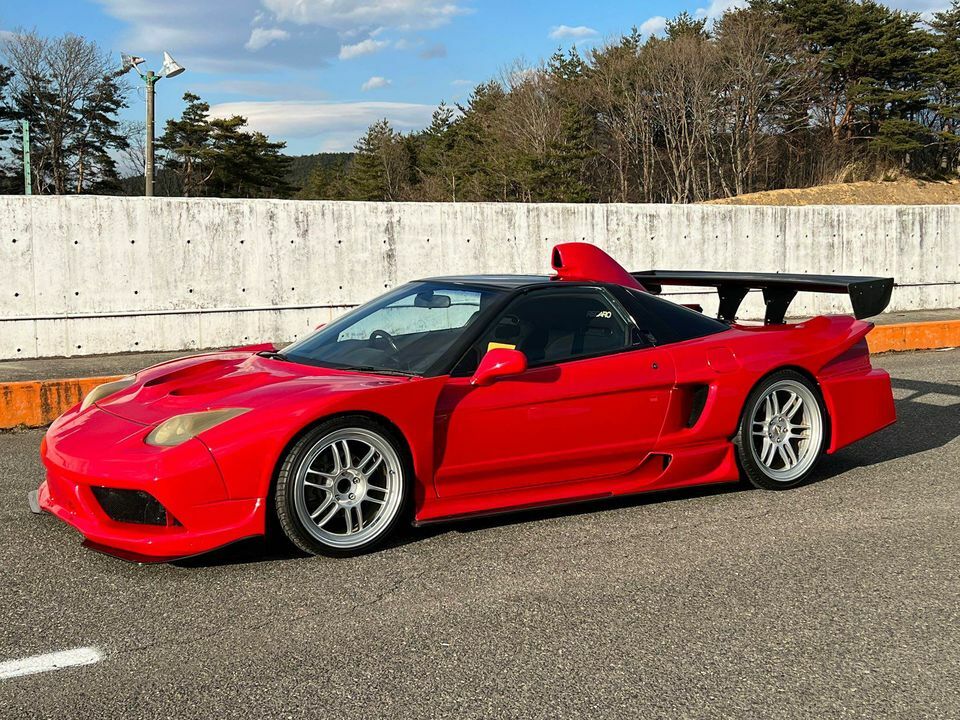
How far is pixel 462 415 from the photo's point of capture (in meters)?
4.54

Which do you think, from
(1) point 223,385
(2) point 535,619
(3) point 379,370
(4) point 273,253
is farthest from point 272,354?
(4) point 273,253

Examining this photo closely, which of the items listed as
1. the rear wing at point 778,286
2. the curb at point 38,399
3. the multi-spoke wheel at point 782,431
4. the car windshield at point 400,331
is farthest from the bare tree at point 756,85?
the car windshield at point 400,331

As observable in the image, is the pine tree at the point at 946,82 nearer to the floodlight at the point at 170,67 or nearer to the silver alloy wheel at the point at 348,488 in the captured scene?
the floodlight at the point at 170,67

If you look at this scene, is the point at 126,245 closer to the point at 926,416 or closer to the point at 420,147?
the point at 926,416

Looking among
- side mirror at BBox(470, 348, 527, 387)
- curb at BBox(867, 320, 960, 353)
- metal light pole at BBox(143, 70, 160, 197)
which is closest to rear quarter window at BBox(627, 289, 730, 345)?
side mirror at BBox(470, 348, 527, 387)

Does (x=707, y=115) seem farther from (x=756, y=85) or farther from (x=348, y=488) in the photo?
(x=348, y=488)

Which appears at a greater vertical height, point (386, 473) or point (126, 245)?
point (126, 245)

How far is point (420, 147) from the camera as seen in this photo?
80188 mm

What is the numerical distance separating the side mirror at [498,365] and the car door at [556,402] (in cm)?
5

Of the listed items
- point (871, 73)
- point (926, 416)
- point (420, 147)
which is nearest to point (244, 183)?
point (420, 147)

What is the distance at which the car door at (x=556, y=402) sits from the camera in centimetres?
457

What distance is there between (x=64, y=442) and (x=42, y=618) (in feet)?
3.26

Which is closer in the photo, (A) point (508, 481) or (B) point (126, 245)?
(A) point (508, 481)

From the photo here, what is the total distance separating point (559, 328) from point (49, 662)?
9.10 feet
